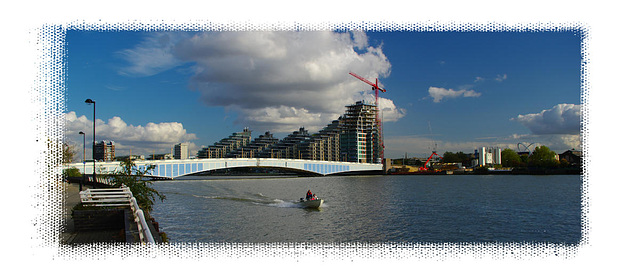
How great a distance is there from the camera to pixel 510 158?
5994 inches

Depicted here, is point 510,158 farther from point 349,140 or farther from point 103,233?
point 103,233

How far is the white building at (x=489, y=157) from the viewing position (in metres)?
154

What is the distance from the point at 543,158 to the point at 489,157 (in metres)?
41.8

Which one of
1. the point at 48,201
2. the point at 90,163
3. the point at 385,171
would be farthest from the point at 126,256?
the point at 385,171

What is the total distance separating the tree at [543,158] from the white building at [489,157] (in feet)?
83.2

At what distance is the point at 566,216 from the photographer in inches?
1201

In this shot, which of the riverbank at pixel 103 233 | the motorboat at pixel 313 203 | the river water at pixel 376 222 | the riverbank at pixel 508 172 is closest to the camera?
the riverbank at pixel 103 233

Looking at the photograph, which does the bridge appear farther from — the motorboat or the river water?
the motorboat

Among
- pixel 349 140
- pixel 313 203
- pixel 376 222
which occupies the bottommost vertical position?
pixel 376 222

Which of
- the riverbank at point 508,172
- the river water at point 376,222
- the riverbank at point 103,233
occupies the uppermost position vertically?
the riverbank at point 103,233

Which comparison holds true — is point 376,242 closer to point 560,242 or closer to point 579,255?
point 560,242

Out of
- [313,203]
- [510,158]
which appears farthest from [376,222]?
[510,158]

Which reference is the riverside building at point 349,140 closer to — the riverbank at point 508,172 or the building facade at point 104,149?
the riverbank at point 508,172

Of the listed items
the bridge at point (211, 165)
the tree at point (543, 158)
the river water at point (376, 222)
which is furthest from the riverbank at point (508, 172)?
the river water at point (376, 222)
